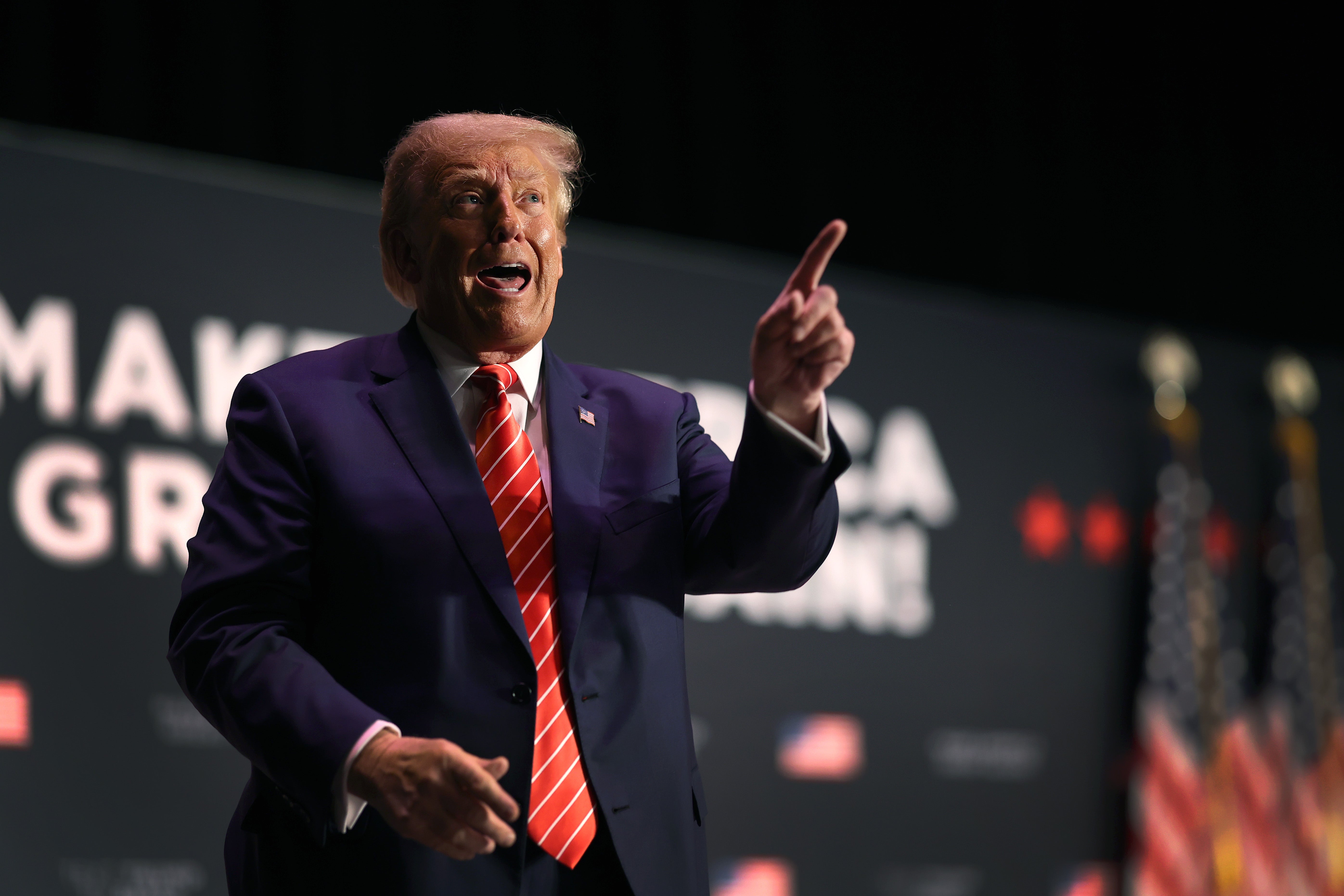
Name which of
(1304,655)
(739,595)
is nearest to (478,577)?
(739,595)

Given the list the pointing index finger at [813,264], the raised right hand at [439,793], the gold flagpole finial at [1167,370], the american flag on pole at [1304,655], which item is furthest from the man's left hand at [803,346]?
the american flag on pole at [1304,655]

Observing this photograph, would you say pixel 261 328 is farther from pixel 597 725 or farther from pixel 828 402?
pixel 597 725

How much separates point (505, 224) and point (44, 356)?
5.14 ft

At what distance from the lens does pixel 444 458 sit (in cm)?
135

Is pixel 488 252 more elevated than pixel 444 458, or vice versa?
pixel 488 252

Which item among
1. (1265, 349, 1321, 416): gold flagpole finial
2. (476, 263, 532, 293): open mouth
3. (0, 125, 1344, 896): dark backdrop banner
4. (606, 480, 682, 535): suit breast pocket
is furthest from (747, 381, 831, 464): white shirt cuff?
(1265, 349, 1321, 416): gold flagpole finial

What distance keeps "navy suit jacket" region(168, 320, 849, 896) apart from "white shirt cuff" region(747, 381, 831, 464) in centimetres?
1

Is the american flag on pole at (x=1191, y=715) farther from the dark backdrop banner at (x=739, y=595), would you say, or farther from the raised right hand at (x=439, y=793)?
the raised right hand at (x=439, y=793)

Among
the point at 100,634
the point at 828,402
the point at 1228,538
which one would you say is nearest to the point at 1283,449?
the point at 1228,538

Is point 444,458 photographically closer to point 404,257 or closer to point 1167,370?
point 404,257

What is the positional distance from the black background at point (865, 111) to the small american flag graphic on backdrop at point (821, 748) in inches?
54.8

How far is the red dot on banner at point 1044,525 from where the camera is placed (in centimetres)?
409

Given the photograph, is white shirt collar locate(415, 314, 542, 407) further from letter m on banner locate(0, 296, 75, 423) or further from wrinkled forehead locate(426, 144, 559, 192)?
letter m on banner locate(0, 296, 75, 423)

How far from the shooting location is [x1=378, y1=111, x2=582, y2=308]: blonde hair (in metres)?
1.49
